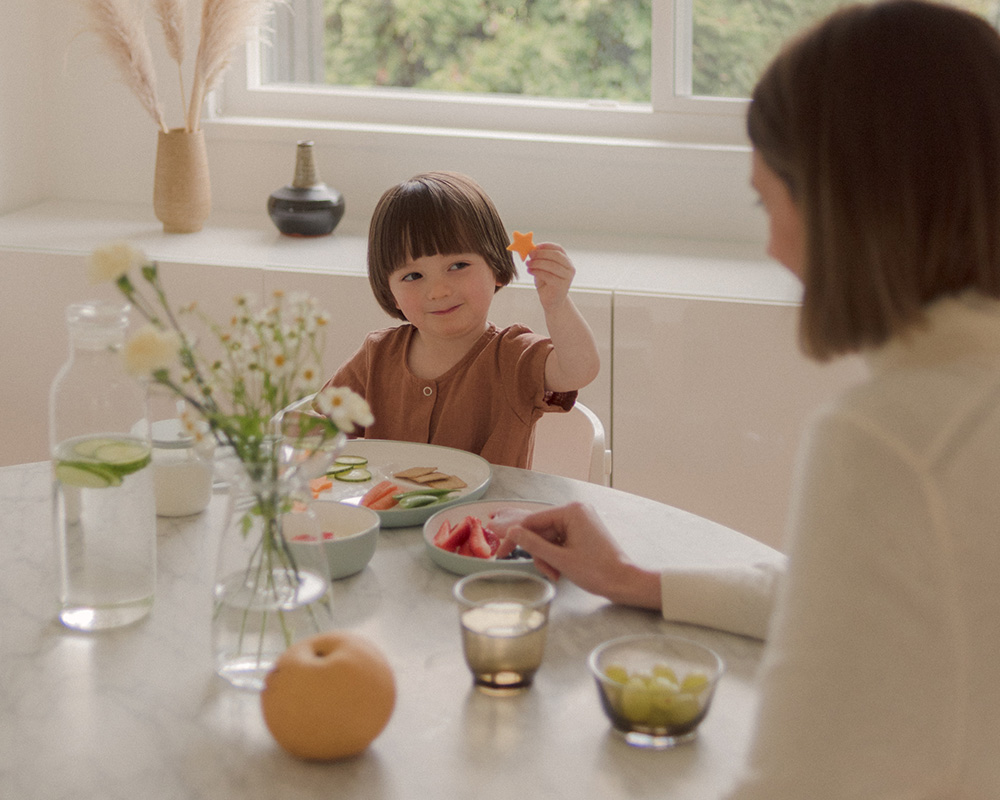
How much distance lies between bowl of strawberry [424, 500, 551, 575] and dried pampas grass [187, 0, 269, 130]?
1.72 m

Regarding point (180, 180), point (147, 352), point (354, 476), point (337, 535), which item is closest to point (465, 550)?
point (337, 535)

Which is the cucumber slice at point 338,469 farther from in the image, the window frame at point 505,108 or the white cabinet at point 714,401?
the window frame at point 505,108

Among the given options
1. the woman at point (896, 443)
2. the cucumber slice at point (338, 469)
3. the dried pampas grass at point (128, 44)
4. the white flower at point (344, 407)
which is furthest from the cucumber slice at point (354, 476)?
the dried pampas grass at point (128, 44)

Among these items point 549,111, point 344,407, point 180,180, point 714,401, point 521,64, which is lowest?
point 714,401

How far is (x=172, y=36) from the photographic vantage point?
2.72m

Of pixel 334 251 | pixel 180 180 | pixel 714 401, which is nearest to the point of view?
pixel 714 401

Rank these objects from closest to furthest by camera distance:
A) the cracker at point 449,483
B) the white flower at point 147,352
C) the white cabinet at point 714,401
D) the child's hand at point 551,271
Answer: the white flower at point 147,352 < the cracker at point 449,483 < the child's hand at point 551,271 < the white cabinet at point 714,401

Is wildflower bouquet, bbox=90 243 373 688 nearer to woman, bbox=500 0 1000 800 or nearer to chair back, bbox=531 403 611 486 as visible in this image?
woman, bbox=500 0 1000 800

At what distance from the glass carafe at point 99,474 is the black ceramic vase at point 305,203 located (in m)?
1.69

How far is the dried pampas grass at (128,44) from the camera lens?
8.72ft

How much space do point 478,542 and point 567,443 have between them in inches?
24.8

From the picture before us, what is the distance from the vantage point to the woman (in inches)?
28.8

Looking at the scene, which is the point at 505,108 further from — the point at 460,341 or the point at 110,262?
the point at 110,262

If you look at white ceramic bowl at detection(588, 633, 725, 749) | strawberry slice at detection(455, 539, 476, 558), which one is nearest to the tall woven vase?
strawberry slice at detection(455, 539, 476, 558)
